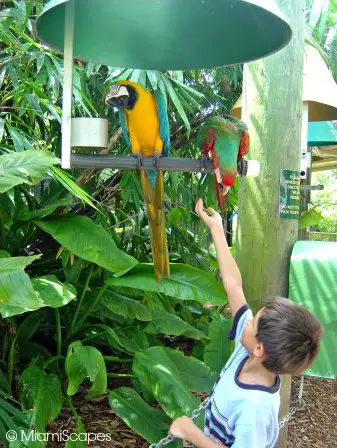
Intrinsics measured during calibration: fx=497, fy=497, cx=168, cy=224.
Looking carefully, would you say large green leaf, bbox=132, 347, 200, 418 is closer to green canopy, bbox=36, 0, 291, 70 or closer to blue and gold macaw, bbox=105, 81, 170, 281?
blue and gold macaw, bbox=105, 81, 170, 281

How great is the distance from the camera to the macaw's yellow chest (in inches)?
72.1

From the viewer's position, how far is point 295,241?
181 centimetres

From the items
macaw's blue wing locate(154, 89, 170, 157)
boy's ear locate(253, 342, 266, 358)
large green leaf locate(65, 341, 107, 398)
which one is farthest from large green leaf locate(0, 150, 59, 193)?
boy's ear locate(253, 342, 266, 358)

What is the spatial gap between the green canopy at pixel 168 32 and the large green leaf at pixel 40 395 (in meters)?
1.35

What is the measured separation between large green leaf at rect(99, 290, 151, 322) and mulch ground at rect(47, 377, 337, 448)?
1.72 feet

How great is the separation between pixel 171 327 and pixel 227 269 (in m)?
1.14

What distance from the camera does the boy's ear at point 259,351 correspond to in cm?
109

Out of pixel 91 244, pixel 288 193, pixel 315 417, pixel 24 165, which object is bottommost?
pixel 315 417

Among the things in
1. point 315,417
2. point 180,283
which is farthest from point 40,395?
point 315,417

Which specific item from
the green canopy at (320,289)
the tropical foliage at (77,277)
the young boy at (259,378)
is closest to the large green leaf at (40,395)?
the tropical foliage at (77,277)

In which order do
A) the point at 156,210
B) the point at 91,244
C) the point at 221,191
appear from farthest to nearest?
1. the point at 91,244
2. the point at 156,210
3. the point at 221,191

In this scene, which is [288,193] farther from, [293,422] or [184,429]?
[293,422]

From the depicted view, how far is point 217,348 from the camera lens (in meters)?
2.23

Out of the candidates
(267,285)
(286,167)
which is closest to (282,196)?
(286,167)
